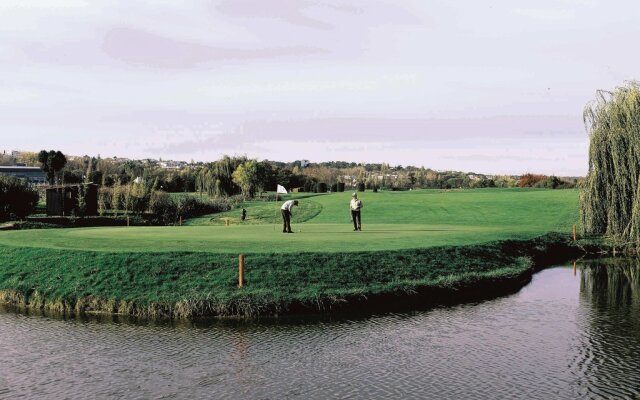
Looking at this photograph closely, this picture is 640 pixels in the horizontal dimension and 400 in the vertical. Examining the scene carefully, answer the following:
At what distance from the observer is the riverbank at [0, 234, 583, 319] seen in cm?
2214

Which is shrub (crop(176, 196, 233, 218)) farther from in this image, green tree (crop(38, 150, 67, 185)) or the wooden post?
green tree (crop(38, 150, 67, 185))

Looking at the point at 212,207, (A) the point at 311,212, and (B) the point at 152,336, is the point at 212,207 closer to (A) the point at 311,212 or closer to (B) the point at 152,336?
(A) the point at 311,212

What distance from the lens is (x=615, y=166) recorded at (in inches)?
1543

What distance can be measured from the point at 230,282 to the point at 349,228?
732 inches

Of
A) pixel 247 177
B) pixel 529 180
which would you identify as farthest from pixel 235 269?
pixel 529 180

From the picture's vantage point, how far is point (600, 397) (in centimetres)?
1383

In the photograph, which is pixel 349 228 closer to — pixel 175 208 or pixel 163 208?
pixel 175 208

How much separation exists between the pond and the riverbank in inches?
50.6

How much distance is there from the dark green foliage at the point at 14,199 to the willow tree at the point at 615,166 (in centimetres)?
4645

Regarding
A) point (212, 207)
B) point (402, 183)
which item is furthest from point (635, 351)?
point (402, 183)

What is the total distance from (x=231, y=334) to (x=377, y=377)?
5.66 m

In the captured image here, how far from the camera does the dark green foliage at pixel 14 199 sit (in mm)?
57094

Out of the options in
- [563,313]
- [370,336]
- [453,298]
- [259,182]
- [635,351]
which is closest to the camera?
[635,351]

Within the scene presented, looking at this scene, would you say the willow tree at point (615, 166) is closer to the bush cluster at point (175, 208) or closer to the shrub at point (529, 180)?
the bush cluster at point (175, 208)
